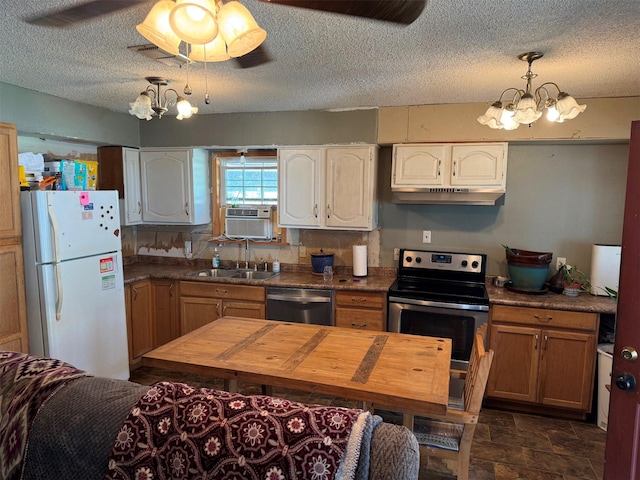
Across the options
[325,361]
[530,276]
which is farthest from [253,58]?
[530,276]

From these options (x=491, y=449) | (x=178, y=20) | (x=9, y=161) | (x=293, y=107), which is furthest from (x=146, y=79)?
(x=491, y=449)

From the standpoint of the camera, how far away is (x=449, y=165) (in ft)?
11.0

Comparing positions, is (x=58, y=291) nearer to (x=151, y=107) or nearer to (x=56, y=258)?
(x=56, y=258)

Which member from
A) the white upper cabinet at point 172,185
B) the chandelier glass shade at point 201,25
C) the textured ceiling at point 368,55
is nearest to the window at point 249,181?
the white upper cabinet at point 172,185

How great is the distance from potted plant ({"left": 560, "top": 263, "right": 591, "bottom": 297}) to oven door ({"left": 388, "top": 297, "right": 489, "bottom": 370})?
695 mm

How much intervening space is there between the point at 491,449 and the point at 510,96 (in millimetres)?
2378

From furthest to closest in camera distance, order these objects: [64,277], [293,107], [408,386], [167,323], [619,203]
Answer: [167,323]
[293,107]
[619,203]
[64,277]
[408,386]

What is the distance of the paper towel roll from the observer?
376cm

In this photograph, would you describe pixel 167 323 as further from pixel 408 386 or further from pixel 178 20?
pixel 178 20

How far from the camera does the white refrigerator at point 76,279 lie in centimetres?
275

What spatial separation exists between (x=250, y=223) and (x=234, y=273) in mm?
516


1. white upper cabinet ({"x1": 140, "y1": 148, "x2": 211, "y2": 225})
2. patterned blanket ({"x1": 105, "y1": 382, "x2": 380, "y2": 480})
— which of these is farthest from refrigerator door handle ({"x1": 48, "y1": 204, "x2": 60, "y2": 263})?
patterned blanket ({"x1": 105, "y1": 382, "x2": 380, "y2": 480})

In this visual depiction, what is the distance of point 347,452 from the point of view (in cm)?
106

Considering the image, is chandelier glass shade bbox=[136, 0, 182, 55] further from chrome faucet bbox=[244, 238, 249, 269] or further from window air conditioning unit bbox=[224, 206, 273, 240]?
chrome faucet bbox=[244, 238, 249, 269]
